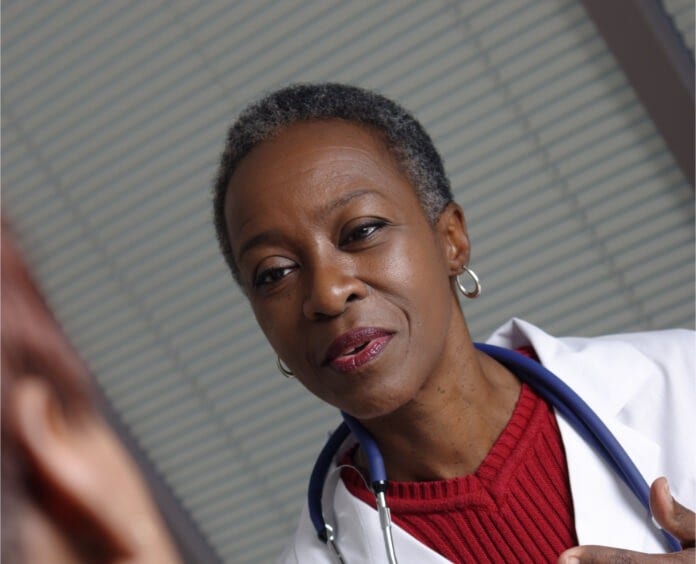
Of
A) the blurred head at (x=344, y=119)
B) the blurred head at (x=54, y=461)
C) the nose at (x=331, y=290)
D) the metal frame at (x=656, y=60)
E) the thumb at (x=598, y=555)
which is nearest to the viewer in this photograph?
the blurred head at (x=54, y=461)

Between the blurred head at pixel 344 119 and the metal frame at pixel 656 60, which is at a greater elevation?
the blurred head at pixel 344 119

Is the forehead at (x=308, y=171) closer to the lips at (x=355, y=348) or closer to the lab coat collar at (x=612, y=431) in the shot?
the lips at (x=355, y=348)

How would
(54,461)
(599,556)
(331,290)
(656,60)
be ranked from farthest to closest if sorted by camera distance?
(656,60)
(331,290)
(599,556)
(54,461)

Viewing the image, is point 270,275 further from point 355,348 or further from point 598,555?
point 598,555

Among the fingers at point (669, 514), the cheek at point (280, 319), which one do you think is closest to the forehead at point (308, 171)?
the cheek at point (280, 319)

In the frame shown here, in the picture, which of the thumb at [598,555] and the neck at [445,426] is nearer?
the thumb at [598,555]

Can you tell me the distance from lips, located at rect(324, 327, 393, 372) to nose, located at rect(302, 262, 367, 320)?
0.04 metres

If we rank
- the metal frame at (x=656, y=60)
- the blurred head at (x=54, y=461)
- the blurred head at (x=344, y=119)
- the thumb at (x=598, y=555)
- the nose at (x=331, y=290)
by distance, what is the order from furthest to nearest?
the metal frame at (x=656, y=60), the blurred head at (x=344, y=119), the nose at (x=331, y=290), the thumb at (x=598, y=555), the blurred head at (x=54, y=461)

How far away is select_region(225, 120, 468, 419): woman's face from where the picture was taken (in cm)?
120

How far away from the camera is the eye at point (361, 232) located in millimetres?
1241

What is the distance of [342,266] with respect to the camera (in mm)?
1224

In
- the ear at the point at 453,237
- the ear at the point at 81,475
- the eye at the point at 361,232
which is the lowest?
the ear at the point at 453,237

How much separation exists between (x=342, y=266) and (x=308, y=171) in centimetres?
14

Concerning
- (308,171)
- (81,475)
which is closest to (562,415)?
(308,171)
